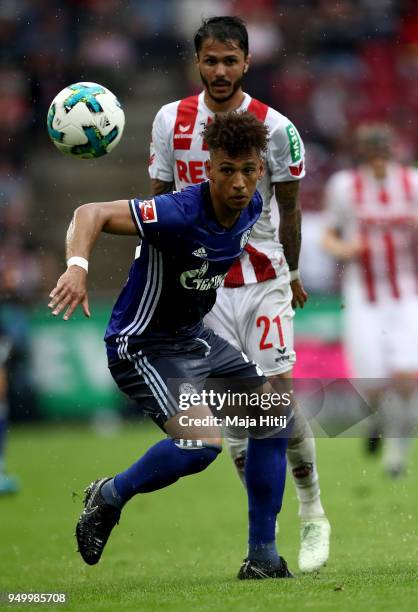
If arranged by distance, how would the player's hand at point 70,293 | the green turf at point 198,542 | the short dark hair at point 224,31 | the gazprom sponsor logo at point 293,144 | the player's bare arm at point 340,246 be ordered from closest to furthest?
the player's hand at point 70,293, the green turf at point 198,542, the short dark hair at point 224,31, the gazprom sponsor logo at point 293,144, the player's bare arm at point 340,246

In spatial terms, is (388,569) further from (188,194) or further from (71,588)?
(188,194)

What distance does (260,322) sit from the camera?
6359mm

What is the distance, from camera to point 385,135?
10.1 meters

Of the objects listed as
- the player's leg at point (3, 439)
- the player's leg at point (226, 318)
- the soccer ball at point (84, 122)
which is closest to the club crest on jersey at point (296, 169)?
the player's leg at point (226, 318)

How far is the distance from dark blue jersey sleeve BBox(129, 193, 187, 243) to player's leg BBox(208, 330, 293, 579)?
2.43ft

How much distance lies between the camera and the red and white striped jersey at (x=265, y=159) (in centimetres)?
620

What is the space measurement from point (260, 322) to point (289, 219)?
1.79 ft

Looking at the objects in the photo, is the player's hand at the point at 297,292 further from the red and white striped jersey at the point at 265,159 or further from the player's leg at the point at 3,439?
the player's leg at the point at 3,439

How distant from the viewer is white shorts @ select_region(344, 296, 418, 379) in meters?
10.5

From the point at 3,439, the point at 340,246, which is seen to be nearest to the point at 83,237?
the point at 340,246

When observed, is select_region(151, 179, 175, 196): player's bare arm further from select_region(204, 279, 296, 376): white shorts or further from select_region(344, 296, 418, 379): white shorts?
select_region(344, 296, 418, 379): white shorts

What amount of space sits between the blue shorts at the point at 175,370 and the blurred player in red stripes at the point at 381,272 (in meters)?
4.39

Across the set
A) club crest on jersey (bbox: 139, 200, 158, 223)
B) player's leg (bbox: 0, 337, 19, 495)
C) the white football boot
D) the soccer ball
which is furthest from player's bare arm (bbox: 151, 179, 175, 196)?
player's leg (bbox: 0, 337, 19, 495)

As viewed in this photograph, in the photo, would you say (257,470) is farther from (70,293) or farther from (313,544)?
(70,293)
